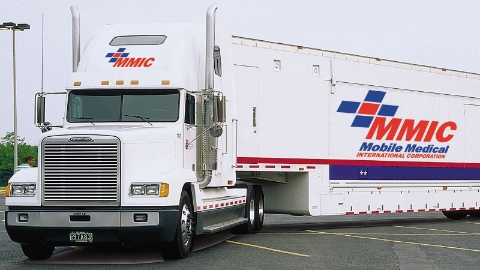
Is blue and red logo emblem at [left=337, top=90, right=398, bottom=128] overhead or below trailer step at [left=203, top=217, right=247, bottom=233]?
overhead

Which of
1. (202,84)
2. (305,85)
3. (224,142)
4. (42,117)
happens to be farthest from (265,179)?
(42,117)

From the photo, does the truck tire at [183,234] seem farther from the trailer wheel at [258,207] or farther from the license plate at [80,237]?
the trailer wheel at [258,207]

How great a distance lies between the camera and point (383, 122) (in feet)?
71.1

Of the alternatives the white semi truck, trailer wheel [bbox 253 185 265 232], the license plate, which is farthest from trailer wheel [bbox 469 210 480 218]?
the license plate

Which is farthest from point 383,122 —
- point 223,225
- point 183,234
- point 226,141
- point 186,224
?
point 183,234

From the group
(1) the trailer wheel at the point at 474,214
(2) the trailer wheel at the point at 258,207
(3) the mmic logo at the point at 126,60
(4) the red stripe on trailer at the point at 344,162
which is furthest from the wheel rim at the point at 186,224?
(1) the trailer wheel at the point at 474,214

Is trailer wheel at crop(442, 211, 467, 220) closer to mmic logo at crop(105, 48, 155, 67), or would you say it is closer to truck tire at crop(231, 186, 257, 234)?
truck tire at crop(231, 186, 257, 234)

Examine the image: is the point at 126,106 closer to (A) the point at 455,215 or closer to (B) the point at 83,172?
(B) the point at 83,172

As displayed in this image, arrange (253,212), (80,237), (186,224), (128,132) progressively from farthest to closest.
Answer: (253,212) < (186,224) < (128,132) < (80,237)

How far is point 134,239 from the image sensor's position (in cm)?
1248

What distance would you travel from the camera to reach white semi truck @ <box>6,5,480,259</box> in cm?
1264

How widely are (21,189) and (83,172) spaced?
3.39ft

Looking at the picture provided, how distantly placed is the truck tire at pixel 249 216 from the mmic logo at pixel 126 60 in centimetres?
502

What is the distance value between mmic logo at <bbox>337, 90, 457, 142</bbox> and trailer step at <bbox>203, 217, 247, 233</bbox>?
4.61 m
